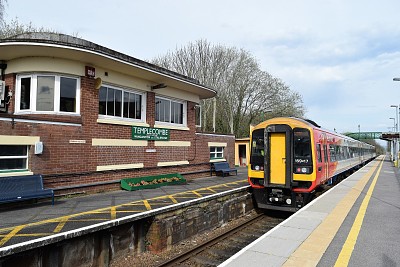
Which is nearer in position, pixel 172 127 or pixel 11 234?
pixel 11 234

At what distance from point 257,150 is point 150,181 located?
4.36 meters

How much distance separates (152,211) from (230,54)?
2996cm

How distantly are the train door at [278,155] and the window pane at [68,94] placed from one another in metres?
6.56

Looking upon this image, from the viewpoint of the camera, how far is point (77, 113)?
9.42 m

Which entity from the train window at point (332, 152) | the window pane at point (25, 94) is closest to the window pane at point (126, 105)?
the window pane at point (25, 94)

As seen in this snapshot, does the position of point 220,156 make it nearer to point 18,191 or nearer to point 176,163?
point 176,163

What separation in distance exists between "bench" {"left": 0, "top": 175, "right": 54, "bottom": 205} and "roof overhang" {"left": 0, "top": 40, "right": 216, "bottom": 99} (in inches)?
147

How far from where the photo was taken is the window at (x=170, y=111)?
12.8 m

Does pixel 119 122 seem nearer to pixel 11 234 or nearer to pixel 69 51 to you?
pixel 69 51

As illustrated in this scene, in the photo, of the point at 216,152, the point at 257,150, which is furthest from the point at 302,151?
the point at 216,152

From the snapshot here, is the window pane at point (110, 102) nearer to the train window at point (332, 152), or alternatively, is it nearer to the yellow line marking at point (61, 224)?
the yellow line marking at point (61, 224)

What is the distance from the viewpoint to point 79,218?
625 centimetres

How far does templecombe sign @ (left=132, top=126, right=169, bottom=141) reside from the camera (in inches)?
442

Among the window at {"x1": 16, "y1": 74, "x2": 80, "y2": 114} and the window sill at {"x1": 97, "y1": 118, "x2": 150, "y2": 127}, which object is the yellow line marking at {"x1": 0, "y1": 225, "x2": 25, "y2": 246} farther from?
the window sill at {"x1": 97, "y1": 118, "x2": 150, "y2": 127}
